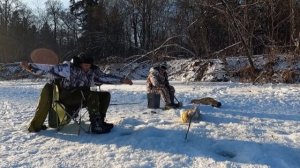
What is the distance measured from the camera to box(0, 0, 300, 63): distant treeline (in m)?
17.8

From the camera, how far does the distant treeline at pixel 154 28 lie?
1777 centimetres

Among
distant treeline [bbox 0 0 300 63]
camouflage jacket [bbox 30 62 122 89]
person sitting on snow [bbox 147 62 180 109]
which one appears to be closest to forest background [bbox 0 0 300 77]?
distant treeline [bbox 0 0 300 63]

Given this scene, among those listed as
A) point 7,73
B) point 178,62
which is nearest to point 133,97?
point 178,62

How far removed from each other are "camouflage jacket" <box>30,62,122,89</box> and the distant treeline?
10055 millimetres

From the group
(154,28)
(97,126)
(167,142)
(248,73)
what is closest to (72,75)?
(97,126)

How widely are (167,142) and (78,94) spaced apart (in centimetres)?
160

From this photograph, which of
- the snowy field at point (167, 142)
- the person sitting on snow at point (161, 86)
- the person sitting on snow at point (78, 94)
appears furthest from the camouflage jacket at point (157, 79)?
the person sitting on snow at point (78, 94)

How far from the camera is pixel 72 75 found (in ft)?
21.9

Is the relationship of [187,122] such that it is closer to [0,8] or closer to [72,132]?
[72,132]

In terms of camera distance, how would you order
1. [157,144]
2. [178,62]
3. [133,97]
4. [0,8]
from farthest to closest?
1. [0,8]
2. [178,62]
3. [133,97]
4. [157,144]

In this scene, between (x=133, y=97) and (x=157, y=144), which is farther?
Result: (x=133, y=97)

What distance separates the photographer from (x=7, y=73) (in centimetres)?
3434

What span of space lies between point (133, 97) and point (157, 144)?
215 inches

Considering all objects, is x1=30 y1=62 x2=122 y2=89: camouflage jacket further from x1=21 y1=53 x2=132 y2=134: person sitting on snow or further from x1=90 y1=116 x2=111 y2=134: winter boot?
x1=90 y1=116 x2=111 y2=134: winter boot
